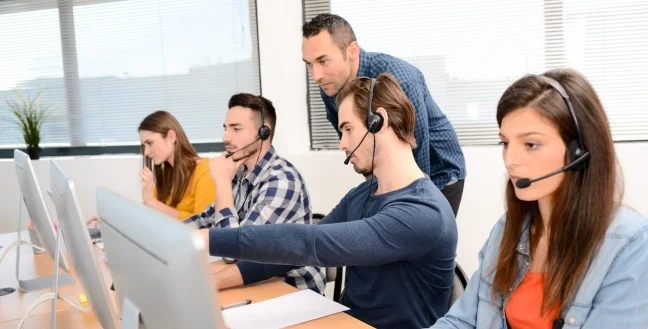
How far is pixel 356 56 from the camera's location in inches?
99.5

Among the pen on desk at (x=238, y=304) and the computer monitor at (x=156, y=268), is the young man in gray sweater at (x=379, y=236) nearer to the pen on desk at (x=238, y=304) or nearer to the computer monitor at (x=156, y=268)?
the pen on desk at (x=238, y=304)

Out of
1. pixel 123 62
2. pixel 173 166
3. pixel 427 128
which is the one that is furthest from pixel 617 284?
pixel 123 62

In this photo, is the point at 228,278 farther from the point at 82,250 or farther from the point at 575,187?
the point at 575,187

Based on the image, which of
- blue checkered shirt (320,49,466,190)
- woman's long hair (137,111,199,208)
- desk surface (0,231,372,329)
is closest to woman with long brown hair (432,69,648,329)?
desk surface (0,231,372,329)

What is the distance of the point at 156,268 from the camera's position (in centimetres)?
84

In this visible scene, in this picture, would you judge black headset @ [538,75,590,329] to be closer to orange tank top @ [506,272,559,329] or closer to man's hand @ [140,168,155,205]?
orange tank top @ [506,272,559,329]

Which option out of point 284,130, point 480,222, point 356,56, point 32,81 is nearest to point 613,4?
point 480,222

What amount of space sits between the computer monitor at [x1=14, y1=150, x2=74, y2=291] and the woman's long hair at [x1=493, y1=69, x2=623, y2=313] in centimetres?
135

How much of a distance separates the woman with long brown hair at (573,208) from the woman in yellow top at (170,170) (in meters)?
2.06

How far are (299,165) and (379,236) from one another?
6.86 feet

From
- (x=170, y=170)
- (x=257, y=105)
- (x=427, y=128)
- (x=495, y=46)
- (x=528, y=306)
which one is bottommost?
(x=528, y=306)

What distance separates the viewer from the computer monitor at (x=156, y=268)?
2.41 ft

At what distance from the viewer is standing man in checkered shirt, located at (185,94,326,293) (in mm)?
2135

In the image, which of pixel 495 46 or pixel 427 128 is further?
pixel 495 46
